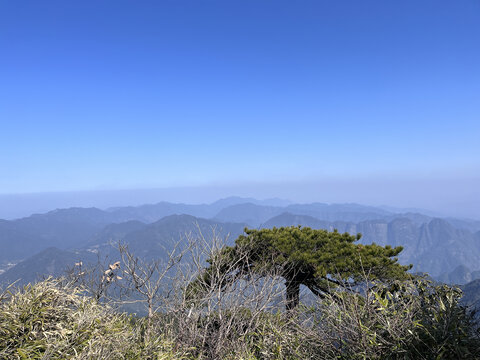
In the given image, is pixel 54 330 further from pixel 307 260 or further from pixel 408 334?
pixel 307 260

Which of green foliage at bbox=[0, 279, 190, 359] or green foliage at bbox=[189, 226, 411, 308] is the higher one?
green foliage at bbox=[0, 279, 190, 359]

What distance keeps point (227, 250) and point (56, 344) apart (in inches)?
389

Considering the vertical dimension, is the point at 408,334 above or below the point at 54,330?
below

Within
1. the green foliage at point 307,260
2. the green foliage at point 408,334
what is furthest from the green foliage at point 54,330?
the green foliage at point 307,260

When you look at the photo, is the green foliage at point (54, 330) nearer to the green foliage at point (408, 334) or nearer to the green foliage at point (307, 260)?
the green foliage at point (408, 334)

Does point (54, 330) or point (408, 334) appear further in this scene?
point (54, 330)

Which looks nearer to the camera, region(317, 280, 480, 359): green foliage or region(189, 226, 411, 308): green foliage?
region(317, 280, 480, 359): green foliage

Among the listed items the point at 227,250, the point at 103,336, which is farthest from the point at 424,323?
the point at 227,250

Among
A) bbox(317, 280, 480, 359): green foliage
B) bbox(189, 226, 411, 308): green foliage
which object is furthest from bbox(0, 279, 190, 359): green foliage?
bbox(189, 226, 411, 308): green foliage

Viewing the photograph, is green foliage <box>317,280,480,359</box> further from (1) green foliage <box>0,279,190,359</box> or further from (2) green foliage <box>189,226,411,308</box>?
(2) green foliage <box>189,226,411,308</box>

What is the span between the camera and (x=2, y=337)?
5473mm

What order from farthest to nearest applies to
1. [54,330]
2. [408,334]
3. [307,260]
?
1. [307,260]
2. [54,330]
3. [408,334]

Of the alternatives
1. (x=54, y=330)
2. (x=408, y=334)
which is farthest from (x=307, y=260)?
(x=54, y=330)

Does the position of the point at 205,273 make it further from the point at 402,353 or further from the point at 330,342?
the point at 402,353
